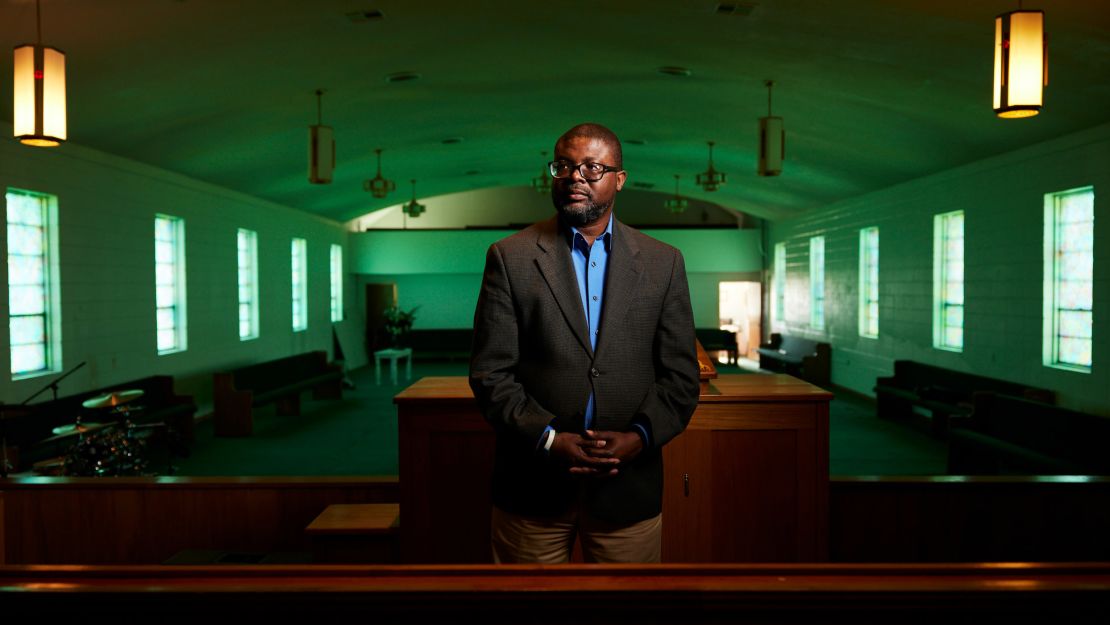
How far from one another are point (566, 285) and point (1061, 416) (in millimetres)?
5607

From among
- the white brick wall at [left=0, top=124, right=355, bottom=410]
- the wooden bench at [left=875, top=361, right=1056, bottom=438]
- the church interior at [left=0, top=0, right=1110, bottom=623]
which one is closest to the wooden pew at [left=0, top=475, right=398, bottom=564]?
the church interior at [left=0, top=0, right=1110, bottom=623]

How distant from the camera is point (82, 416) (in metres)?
7.04

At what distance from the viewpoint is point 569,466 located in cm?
177

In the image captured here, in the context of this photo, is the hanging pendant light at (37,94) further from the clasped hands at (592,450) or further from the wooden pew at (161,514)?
the clasped hands at (592,450)

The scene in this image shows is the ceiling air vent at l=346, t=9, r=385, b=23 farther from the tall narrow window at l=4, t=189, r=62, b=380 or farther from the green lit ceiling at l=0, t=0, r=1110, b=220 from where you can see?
the tall narrow window at l=4, t=189, r=62, b=380

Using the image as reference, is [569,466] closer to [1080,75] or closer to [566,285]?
[566,285]

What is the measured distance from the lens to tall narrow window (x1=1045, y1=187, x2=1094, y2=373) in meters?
7.02

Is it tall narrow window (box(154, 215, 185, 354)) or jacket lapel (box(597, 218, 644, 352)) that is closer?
jacket lapel (box(597, 218, 644, 352))

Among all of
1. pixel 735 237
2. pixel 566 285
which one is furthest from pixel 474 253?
pixel 566 285

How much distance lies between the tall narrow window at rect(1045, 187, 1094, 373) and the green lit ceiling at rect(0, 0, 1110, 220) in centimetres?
67

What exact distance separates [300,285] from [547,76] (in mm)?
8131

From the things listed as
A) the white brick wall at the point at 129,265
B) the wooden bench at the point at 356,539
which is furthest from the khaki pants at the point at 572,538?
the white brick wall at the point at 129,265

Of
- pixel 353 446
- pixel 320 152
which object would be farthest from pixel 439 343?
pixel 320 152

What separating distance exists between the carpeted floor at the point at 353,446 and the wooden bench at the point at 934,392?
27cm
